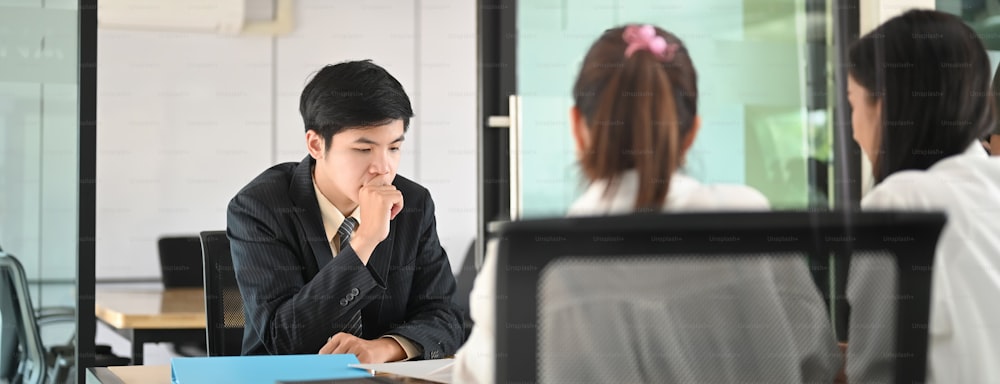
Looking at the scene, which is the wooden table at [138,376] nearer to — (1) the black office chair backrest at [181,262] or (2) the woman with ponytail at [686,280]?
(2) the woman with ponytail at [686,280]

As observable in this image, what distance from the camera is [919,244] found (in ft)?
2.43

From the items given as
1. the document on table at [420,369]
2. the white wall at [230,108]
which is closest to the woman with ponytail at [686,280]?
the document on table at [420,369]

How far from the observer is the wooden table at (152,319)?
2469 millimetres

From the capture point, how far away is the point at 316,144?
5.85ft

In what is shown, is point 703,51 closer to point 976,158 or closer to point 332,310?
point 332,310

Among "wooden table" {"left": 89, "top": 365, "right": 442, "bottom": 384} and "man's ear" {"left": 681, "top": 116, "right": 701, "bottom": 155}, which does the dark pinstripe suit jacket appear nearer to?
"wooden table" {"left": 89, "top": 365, "right": 442, "bottom": 384}

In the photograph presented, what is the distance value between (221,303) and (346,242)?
24 centimetres

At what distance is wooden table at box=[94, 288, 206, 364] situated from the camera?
8.10 feet

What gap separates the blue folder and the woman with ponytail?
0.46m

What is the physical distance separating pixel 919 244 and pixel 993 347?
0.59 feet

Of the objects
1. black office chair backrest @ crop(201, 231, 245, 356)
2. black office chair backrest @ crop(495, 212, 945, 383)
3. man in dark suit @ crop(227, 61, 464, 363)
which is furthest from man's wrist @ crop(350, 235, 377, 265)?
black office chair backrest @ crop(495, 212, 945, 383)

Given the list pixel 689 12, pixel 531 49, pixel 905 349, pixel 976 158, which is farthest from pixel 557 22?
pixel 905 349

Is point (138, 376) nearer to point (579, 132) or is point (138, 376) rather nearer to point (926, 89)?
point (579, 132)

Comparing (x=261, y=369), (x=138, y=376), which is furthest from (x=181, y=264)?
(x=261, y=369)
